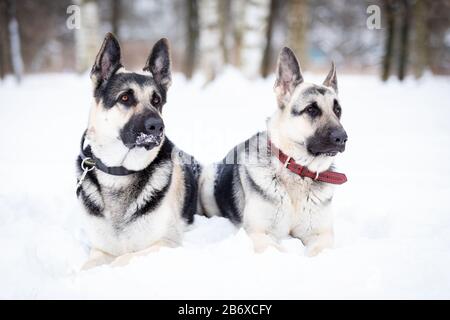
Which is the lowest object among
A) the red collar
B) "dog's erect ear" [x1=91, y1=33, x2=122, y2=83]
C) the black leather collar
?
the red collar

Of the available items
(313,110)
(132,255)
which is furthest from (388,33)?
(132,255)

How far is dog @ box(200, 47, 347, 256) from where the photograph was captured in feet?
11.3

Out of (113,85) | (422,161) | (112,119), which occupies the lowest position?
(422,161)

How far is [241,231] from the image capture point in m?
3.34

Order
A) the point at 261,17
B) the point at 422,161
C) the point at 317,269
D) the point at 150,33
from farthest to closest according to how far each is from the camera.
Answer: the point at 150,33, the point at 261,17, the point at 422,161, the point at 317,269

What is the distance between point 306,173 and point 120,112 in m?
1.59

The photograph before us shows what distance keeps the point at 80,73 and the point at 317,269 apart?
1160cm

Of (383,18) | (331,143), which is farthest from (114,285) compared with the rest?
(383,18)

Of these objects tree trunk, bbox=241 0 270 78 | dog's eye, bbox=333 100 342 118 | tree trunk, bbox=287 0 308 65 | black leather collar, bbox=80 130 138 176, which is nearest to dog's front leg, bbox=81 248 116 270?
black leather collar, bbox=80 130 138 176

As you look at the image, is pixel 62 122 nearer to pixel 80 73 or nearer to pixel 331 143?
pixel 80 73

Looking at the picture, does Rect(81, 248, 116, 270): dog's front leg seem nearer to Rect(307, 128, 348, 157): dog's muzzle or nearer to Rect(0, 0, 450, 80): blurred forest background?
Rect(307, 128, 348, 157): dog's muzzle

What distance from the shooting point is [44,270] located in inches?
115

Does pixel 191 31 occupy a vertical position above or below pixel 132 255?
above

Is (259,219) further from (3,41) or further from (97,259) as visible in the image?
(3,41)
